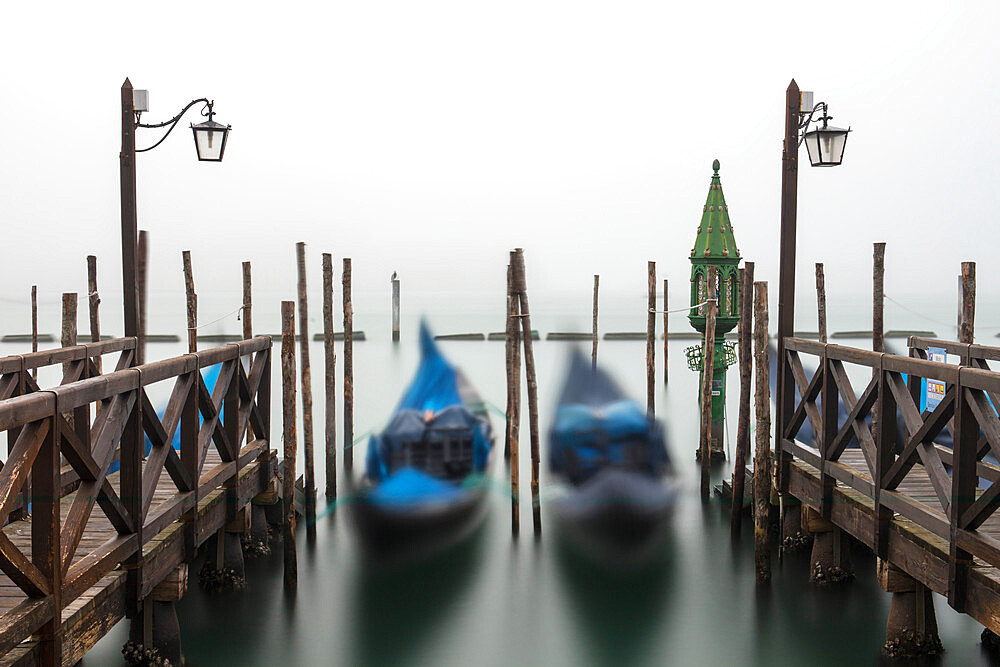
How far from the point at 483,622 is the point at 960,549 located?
12.0ft

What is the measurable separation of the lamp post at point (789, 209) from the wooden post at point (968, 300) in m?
2.03

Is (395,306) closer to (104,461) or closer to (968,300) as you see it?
(968,300)

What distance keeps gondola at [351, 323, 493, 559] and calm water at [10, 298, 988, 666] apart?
0.76ft

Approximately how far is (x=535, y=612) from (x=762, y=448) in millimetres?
2144

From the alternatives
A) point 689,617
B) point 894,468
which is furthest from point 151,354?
point 894,468

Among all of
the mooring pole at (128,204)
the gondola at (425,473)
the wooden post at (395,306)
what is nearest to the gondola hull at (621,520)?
the gondola at (425,473)

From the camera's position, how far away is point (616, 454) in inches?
360

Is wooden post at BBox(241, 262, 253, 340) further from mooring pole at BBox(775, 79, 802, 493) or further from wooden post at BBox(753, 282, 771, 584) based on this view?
mooring pole at BBox(775, 79, 802, 493)

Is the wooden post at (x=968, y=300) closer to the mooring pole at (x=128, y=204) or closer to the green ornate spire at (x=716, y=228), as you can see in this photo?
the green ornate spire at (x=716, y=228)

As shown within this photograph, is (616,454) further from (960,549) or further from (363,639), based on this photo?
(960,549)

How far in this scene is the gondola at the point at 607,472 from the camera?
7969 mm

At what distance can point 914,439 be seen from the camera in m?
4.38

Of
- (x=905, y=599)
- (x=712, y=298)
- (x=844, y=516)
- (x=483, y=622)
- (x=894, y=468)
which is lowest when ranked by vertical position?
(x=483, y=622)

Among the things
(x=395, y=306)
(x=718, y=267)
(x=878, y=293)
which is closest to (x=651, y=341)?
(x=718, y=267)
